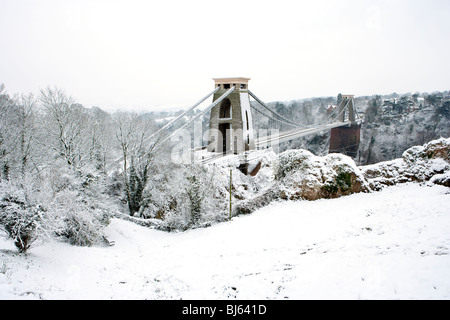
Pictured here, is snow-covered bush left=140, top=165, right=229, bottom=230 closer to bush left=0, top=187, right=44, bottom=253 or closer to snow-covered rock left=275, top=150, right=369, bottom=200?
snow-covered rock left=275, top=150, right=369, bottom=200

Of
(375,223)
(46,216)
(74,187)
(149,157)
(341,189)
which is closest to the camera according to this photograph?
(46,216)

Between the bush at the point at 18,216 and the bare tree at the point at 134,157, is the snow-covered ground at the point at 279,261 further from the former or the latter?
the bare tree at the point at 134,157

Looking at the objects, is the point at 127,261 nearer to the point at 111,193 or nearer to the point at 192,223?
the point at 192,223

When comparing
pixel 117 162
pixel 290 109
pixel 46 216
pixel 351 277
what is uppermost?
pixel 290 109

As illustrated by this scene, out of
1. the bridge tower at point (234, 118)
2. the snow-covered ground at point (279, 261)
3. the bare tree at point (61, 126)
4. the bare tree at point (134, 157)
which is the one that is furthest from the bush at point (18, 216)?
the bridge tower at point (234, 118)

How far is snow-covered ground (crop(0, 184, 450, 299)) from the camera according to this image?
5133mm

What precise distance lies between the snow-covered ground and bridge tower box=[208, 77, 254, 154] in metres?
13.7

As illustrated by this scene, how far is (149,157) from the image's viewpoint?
18.5 metres

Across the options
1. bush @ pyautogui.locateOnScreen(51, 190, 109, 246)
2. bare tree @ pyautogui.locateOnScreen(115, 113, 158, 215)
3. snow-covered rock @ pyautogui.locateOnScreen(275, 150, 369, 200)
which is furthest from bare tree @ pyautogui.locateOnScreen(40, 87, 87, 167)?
snow-covered rock @ pyautogui.locateOnScreen(275, 150, 369, 200)

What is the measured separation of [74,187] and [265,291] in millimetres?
8746

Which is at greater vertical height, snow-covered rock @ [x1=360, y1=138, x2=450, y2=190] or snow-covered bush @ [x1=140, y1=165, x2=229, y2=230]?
snow-covered rock @ [x1=360, y1=138, x2=450, y2=190]

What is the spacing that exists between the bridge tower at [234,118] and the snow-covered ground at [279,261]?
13673 millimetres

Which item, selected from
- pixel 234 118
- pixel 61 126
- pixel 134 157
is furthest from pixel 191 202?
pixel 234 118
